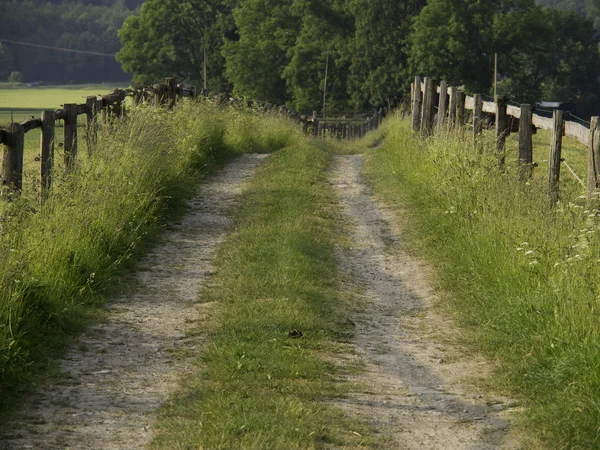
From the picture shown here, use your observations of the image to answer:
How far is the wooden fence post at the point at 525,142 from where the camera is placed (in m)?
11.2

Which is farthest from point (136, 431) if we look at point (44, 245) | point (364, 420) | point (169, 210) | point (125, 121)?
point (125, 121)

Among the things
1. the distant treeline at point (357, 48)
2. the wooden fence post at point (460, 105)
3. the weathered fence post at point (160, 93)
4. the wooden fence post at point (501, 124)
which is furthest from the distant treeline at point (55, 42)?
the wooden fence post at point (501, 124)

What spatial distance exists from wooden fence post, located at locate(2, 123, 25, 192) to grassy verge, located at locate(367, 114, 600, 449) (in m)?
4.01

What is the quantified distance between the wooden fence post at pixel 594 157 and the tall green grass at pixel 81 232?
422cm

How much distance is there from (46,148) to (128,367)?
426 cm

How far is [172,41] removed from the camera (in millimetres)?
74500

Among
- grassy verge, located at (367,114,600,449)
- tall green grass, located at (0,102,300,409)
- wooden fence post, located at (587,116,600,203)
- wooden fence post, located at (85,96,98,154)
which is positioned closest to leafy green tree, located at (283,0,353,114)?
tall green grass, located at (0,102,300,409)

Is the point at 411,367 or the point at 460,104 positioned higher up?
the point at 460,104

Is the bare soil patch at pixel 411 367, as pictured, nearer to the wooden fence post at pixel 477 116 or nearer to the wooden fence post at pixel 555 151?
the wooden fence post at pixel 555 151

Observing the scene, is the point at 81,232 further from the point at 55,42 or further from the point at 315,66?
the point at 55,42

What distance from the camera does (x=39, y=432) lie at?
5.55 metres

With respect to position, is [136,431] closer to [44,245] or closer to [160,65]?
[44,245]

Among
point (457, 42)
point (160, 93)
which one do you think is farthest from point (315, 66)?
point (160, 93)

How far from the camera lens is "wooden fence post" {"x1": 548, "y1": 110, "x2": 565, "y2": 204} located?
10.1 metres
